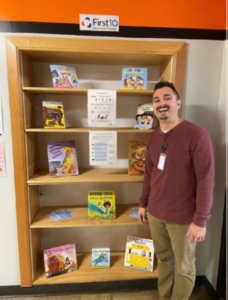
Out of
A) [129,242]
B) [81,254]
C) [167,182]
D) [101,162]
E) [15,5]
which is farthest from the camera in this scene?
[81,254]

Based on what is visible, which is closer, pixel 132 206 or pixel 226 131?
pixel 226 131

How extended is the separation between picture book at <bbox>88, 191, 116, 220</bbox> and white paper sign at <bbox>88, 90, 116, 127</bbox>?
2.19 ft

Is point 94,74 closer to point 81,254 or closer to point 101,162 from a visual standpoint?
point 101,162

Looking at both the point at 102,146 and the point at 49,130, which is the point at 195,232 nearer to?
the point at 102,146

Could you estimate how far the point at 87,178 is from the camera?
177 centimetres

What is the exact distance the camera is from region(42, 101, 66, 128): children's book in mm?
1696

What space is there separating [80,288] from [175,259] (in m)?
0.98

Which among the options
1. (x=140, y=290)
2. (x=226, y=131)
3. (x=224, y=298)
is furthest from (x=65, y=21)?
(x=224, y=298)

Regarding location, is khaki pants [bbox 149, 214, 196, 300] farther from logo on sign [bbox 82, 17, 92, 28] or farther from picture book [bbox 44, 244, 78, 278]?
logo on sign [bbox 82, 17, 92, 28]

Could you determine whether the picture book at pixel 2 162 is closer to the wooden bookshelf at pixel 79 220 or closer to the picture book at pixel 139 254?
the wooden bookshelf at pixel 79 220

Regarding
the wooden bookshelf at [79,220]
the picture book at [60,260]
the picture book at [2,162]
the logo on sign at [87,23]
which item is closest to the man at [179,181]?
the wooden bookshelf at [79,220]

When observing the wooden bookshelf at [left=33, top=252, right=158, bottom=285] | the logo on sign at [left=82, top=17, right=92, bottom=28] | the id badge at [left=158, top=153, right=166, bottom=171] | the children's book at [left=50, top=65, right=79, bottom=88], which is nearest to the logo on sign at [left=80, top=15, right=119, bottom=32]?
the logo on sign at [left=82, top=17, right=92, bottom=28]

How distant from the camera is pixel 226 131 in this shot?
5.62ft

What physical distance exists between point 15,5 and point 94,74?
777mm
